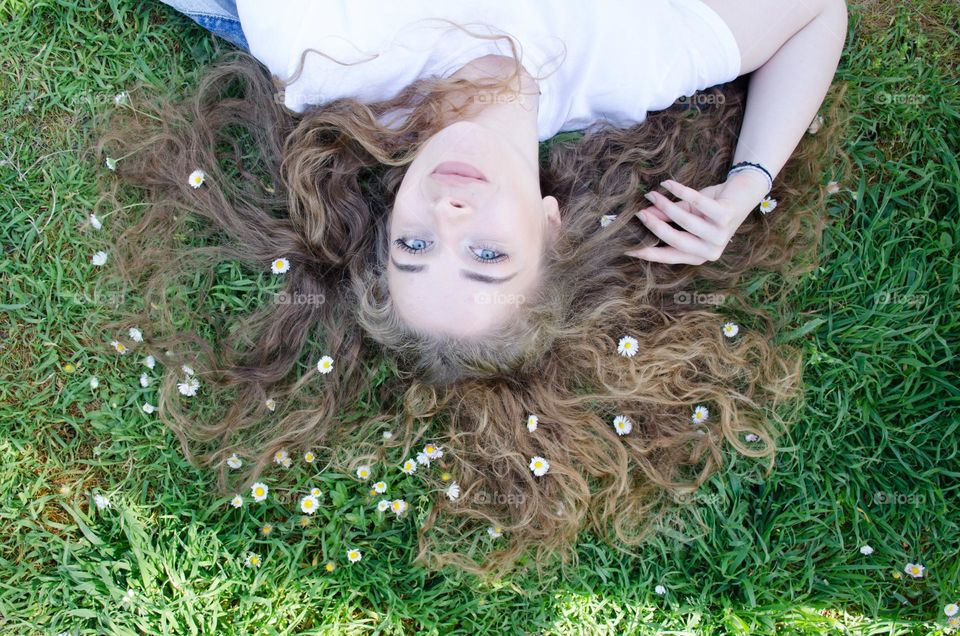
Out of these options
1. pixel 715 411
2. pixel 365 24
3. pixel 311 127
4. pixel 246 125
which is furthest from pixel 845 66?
pixel 246 125

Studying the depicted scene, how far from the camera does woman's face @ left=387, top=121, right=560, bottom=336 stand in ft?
7.93

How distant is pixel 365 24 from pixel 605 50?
3.38 feet

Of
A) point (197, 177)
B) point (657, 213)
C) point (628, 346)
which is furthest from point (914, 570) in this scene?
point (197, 177)

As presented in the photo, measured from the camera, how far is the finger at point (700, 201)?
9.93 ft

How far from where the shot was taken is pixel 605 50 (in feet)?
9.43

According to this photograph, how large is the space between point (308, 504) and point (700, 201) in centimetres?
241

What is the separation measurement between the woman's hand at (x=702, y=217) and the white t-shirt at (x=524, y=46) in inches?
18.0

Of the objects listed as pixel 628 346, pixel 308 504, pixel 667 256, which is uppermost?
pixel 667 256

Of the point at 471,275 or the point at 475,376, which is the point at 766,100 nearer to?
the point at 471,275

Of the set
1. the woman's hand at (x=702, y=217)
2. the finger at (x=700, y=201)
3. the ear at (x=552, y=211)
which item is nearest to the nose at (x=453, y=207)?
the ear at (x=552, y=211)

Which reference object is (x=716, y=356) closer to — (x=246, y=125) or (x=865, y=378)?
(x=865, y=378)

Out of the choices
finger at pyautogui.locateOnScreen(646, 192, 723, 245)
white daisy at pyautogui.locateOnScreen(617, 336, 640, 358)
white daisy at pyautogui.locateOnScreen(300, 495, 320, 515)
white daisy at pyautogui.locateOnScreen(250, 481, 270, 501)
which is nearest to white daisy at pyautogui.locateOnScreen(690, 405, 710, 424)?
white daisy at pyautogui.locateOnScreen(617, 336, 640, 358)

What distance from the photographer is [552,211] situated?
118 inches

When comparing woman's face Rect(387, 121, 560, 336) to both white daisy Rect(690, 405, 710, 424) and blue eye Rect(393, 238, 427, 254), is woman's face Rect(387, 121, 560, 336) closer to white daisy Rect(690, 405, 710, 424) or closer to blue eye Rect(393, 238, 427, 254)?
blue eye Rect(393, 238, 427, 254)
